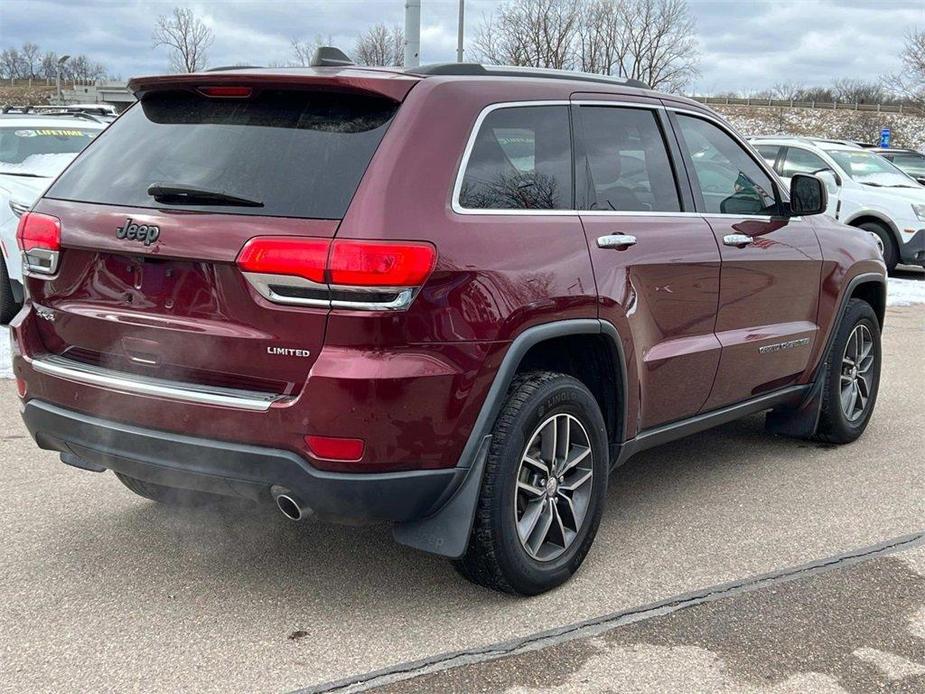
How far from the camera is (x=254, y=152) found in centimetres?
324

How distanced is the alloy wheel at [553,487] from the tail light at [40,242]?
1723 mm

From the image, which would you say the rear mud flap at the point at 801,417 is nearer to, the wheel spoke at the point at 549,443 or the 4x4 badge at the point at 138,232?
the wheel spoke at the point at 549,443

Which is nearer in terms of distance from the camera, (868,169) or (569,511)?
(569,511)

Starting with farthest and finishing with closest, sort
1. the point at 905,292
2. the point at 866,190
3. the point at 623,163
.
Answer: the point at 866,190 < the point at 905,292 < the point at 623,163

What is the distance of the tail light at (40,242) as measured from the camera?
351cm

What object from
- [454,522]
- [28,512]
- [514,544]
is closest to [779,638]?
[514,544]

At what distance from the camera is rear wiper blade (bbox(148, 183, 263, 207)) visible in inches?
124

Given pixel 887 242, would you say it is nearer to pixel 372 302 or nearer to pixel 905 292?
pixel 905 292

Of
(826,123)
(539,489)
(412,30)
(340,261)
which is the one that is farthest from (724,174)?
(826,123)

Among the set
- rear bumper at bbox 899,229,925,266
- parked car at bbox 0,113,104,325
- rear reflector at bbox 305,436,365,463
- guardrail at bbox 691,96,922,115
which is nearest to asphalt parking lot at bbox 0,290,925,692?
rear reflector at bbox 305,436,365,463

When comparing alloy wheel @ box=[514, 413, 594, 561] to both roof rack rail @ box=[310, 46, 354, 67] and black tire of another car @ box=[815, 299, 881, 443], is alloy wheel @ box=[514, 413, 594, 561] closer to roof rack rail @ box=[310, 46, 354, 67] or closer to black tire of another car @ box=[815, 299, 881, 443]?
roof rack rail @ box=[310, 46, 354, 67]

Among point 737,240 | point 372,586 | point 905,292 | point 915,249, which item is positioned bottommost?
point 905,292

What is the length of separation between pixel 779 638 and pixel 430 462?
1.25 meters

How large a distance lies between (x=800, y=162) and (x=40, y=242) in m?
12.6
